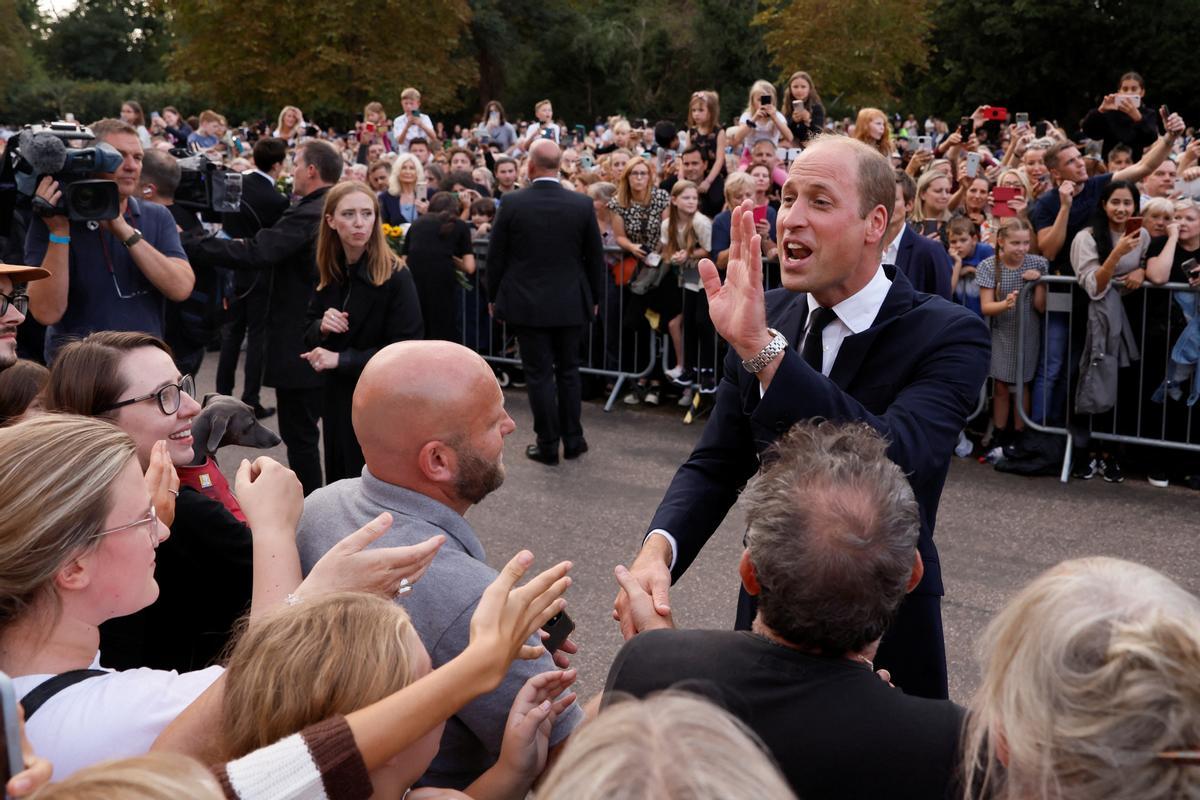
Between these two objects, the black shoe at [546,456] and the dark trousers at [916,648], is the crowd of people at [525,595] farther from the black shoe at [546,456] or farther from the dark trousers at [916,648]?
the black shoe at [546,456]

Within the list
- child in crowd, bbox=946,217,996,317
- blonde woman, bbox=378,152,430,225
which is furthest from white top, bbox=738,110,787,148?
child in crowd, bbox=946,217,996,317

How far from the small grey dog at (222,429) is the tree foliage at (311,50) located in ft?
138

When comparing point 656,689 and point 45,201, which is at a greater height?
point 45,201

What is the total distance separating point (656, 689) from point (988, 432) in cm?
706

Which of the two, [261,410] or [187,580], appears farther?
[261,410]

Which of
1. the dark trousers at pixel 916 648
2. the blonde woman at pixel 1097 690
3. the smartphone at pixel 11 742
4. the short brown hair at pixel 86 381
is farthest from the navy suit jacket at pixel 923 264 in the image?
the smartphone at pixel 11 742

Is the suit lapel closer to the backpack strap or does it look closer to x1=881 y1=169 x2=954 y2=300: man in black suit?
the backpack strap

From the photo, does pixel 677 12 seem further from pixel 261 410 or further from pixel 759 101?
pixel 261 410

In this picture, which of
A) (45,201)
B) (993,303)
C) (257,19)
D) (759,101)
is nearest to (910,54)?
(257,19)

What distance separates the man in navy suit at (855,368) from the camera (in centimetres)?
285

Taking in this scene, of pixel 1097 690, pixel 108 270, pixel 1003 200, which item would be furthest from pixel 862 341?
pixel 1003 200

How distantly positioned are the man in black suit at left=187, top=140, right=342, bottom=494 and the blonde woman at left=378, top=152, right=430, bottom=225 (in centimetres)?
409

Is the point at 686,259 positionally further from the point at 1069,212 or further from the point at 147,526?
the point at 147,526

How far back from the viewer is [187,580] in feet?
9.71
